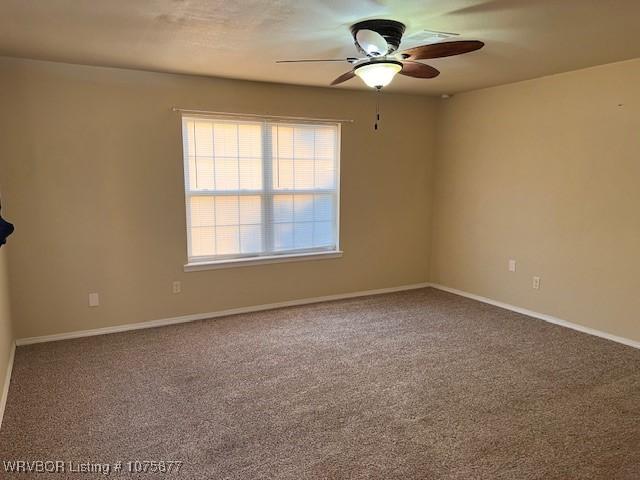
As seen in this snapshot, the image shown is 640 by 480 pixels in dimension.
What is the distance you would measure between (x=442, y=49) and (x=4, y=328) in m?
3.30

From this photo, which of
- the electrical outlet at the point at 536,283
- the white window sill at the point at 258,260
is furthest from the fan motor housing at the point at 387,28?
the electrical outlet at the point at 536,283

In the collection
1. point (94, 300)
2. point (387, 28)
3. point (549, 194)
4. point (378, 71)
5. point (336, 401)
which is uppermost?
point (387, 28)

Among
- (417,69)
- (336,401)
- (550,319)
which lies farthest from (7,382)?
(550,319)

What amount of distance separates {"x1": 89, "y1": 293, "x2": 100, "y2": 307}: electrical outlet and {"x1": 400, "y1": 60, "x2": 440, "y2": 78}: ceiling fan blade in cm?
314

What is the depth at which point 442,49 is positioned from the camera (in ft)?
8.18

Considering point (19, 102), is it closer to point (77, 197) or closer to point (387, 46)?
point (77, 197)

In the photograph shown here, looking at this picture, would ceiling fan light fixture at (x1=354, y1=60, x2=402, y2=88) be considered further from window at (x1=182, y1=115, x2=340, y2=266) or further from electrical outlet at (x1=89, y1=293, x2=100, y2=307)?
electrical outlet at (x1=89, y1=293, x2=100, y2=307)

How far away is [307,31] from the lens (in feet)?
8.94

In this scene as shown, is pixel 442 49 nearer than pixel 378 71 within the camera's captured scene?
Yes

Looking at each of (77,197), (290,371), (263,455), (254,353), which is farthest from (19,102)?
(263,455)

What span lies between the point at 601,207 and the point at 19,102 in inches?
192

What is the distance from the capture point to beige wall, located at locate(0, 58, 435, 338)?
3.61 m

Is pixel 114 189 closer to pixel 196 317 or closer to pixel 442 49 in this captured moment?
pixel 196 317

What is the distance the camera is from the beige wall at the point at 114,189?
3.61m
